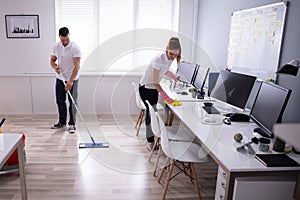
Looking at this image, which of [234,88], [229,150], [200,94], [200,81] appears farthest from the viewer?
[200,81]

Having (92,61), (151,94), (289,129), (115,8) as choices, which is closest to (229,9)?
(151,94)

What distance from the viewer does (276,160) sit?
5.06 feet

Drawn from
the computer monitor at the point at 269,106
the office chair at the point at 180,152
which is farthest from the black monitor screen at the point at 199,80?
the computer monitor at the point at 269,106

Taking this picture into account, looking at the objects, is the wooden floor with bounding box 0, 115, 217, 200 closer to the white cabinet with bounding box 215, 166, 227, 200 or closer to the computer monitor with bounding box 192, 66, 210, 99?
the white cabinet with bounding box 215, 166, 227, 200

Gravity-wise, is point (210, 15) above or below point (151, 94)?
above

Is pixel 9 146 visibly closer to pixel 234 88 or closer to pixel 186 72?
pixel 234 88

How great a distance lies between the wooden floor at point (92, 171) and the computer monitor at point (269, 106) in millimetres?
848

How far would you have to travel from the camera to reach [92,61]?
462cm

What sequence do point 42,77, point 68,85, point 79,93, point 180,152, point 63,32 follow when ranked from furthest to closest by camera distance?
point 79,93, point 42,77, point 68,85, point 63,32, point 180,152

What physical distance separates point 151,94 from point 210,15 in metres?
1.79

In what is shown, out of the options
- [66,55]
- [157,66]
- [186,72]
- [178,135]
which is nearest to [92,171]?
[178,135]

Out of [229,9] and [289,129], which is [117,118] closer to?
[229,9]

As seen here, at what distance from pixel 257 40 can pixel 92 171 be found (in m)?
2.18

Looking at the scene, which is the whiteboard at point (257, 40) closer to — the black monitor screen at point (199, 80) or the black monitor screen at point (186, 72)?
the black monitor screen at point (199, 80)
